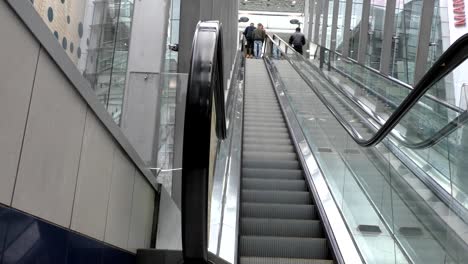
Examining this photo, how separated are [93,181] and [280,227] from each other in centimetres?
241

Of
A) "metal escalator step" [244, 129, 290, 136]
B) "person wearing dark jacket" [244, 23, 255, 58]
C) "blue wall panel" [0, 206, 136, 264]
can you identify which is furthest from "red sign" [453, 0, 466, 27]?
"person wearing dark jacket" [244, 23, 255, 58]

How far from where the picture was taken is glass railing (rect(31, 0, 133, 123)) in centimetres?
363

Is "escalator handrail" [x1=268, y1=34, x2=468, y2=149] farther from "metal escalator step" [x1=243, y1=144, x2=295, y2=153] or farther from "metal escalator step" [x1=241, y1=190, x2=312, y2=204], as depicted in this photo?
"metal escalator step" [x1=243, y1=144, x2=295, y2=153]

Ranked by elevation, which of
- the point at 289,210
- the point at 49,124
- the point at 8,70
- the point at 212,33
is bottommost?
the point at 289,210

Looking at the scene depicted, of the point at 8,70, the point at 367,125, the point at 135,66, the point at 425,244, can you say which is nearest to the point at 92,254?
the point at 8,70

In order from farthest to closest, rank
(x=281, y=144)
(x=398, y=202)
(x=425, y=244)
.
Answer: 1. (x=281, y=144)
2. (x=398, y=202)
3. (x=425, y=244)

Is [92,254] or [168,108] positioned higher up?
[168,108]

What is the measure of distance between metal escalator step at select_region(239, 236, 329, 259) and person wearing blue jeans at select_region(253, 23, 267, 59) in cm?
1482

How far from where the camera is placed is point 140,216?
14.5ft

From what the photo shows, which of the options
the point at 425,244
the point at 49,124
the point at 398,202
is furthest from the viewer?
the point at 398,202

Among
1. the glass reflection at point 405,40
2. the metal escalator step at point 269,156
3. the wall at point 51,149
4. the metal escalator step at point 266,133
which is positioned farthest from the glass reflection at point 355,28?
the wall at point 51,149

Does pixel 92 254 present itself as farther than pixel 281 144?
No

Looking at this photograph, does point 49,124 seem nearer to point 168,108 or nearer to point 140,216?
point 140,216

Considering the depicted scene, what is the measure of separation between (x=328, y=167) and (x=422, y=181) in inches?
109
